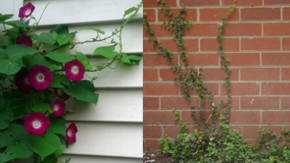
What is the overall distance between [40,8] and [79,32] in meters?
0.21

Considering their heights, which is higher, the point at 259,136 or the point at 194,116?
the point at 194,116

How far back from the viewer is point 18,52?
39.1 inches

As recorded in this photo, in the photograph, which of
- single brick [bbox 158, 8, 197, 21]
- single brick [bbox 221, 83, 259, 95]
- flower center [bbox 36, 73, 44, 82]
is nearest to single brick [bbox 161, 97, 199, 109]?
single brick [bbox 221, 83, 259, 95]

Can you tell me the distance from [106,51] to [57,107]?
29cm

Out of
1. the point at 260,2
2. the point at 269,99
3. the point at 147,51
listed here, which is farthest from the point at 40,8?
the point at 269,99

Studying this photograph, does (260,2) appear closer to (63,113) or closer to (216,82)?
(216,82)

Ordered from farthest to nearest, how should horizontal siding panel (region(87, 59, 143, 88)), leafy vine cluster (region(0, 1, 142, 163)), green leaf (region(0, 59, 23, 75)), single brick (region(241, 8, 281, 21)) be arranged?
single brick (region(241, 8, 281, 21)) → horizontal siding panel (region(87, 59, 143, 88)) → leafy vine cluster (region(0, 1, 142, 163)) → green leaf (region(0, 59, 23, 75))

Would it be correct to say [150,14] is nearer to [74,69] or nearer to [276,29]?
[276,29]

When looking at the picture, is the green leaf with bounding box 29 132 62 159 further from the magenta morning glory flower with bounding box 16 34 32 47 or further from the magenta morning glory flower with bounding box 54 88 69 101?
the magenta morning glory flower with bounding box 16 34 32 47

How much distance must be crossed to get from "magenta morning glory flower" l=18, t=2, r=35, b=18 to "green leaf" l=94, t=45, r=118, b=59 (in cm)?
30

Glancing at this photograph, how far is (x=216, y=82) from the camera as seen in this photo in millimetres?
2221

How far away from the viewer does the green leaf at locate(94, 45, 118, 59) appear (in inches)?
43.0

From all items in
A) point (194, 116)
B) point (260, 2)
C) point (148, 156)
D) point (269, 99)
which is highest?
point (260, 2)

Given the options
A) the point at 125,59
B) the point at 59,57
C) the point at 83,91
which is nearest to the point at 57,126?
the point at 83,91
